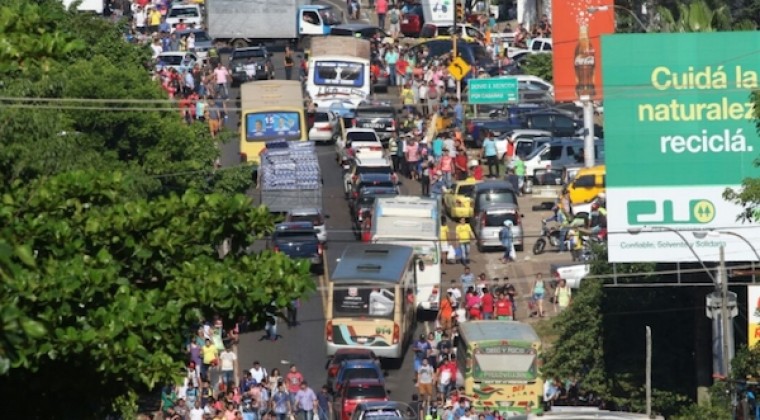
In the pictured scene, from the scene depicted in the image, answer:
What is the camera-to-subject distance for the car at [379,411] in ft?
123

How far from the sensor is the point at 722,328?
3969cm

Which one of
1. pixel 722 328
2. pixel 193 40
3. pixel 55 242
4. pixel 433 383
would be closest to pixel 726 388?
pixel 722 328

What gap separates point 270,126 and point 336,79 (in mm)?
6489

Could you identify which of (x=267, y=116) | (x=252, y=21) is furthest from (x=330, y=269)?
(x=252, y=21)

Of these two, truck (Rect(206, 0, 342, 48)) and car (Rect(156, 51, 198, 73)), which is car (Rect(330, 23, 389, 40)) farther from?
car (Rect(156, 51, 198, 73))

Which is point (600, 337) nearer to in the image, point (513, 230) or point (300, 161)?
point (513, 230)

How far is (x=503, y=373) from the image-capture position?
42500 millimetres

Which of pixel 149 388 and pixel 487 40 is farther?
pixel 487 40

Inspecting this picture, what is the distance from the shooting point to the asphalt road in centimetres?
4600

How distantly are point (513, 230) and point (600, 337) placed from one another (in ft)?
28.1

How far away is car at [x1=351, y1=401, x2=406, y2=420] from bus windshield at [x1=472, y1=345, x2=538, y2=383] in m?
4.32

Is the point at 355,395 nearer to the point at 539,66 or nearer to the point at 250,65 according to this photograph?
the point at 250,65

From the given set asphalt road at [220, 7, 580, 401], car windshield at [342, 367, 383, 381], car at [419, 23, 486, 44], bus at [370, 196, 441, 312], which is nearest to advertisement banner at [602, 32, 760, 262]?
car windshield at [342, 367, 383, 381]

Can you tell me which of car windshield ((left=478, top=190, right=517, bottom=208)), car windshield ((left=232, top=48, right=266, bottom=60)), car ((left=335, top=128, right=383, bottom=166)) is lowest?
car windshield ((left=478, top=190, right=517, bottom=208))
